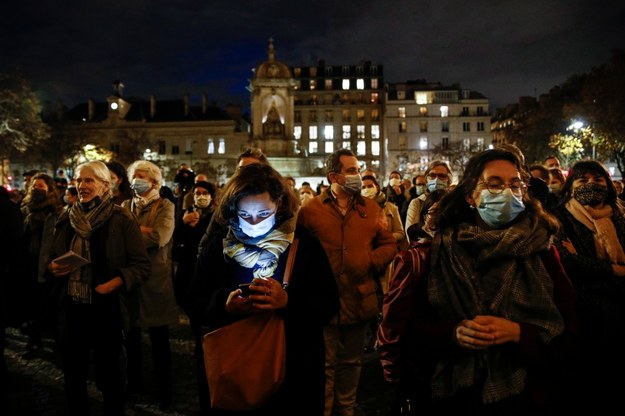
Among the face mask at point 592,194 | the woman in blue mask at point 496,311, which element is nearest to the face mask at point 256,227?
the woman in blue mask at point 496,311

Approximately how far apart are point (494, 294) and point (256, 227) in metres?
1.38

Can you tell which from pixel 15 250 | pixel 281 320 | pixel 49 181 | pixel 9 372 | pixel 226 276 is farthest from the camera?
pixel 49 181

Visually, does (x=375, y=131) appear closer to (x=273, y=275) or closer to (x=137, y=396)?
(x=137, y=396)

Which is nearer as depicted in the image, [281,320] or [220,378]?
[220,378]

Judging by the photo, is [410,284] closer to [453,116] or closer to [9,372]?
[9,372]

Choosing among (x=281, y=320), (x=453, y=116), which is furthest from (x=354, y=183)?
(x=453, y=116)

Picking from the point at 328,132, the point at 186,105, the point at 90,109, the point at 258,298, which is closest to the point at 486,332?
the point at 258,298

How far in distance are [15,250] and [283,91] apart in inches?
1164

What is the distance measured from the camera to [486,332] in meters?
2.51

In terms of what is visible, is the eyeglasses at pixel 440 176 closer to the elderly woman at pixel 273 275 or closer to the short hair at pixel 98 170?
the elderly woman at pixel 273 275

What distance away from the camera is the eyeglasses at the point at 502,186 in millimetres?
2805

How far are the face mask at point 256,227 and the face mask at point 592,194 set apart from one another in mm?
3072

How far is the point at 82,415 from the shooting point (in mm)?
4090

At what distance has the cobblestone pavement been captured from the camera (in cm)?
503
